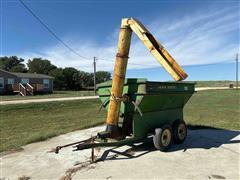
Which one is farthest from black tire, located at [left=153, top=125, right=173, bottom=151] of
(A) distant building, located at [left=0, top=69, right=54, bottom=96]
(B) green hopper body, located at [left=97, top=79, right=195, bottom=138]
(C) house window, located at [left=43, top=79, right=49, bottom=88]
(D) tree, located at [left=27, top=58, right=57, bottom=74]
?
(D) tree, located at [left=27, top=58, right=57, bottom=74]

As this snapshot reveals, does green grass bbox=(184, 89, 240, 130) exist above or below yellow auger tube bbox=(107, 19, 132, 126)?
below

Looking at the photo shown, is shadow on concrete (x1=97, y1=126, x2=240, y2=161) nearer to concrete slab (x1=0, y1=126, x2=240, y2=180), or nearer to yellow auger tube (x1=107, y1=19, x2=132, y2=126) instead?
concrete slab (x1=0, y1=126, x2=240, y2=180)

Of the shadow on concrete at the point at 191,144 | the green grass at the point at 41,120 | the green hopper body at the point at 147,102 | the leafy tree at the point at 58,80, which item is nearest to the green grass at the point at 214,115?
the shadow on concrete at the point at 191,144

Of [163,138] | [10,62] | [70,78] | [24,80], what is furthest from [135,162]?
[10,62]

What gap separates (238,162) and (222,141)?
1707mm

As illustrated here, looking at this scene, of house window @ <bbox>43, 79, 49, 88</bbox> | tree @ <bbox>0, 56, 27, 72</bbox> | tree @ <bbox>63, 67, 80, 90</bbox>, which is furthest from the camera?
tree @ <bbox>0, 56, 27, 72</bbox>

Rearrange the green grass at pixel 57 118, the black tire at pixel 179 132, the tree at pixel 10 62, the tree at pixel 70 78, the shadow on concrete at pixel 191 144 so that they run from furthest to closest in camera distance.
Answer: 1. the tree at pixel 10 62
2. the tree at pixel 70 78
3. the green grass at pixel 57 118
4. the black tire at pixel 179 132
5. the shadow on concrete at pixel 191 144

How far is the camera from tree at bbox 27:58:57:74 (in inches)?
2544

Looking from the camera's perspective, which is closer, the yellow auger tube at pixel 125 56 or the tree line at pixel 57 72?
the yellow auger tube at pixel 125 56

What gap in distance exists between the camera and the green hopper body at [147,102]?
569 centimetres

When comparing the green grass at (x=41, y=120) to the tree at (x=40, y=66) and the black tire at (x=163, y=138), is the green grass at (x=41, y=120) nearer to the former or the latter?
the black tire at (x=163, y=138)

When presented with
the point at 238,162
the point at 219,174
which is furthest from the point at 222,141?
the point at 219,174

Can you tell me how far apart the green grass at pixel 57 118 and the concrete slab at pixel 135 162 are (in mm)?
1472

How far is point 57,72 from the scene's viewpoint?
5512 cm
